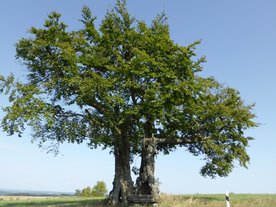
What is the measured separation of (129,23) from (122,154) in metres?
12.3

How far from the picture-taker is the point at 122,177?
3369 cm

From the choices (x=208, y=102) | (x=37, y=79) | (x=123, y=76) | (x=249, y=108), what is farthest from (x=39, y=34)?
(x=249, y=108)

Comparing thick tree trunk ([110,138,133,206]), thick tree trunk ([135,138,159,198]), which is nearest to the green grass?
thick tree trunk ([110,138,133,206])

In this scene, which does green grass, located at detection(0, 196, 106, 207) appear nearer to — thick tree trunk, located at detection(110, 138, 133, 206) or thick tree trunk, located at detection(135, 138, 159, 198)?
thick tree trunk, located at detection(110, 138, 133, 206)

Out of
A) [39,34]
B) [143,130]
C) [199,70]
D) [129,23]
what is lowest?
[143,130]

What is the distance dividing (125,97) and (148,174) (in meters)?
7.95

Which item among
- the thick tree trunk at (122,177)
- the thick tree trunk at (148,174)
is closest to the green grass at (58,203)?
the thick tree trunk at (122,177)

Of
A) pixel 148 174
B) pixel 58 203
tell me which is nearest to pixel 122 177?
pixel 148 174

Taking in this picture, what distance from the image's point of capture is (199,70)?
105 feet

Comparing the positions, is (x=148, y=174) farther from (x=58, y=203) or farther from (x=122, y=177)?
(x=58, y=203)

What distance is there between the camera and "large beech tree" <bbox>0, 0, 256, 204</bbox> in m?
29.6

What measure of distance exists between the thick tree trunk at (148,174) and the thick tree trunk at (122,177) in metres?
0.97

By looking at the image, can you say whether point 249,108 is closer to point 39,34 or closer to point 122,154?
point 122,154

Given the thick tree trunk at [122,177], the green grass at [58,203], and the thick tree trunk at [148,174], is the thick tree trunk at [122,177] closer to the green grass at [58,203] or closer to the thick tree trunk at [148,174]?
the thick tree trunk at [148,174]
